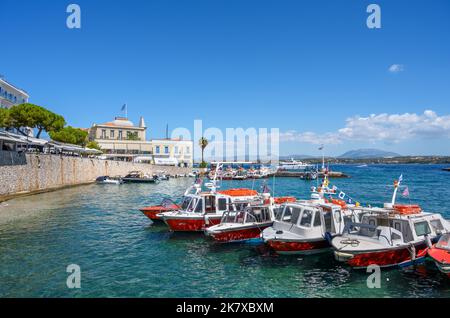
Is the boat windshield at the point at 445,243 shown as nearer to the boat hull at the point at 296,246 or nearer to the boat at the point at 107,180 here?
the boat hull at the point at 296,246

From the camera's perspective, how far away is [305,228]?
16453 mm

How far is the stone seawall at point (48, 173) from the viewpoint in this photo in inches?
1404

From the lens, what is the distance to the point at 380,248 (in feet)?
45.5

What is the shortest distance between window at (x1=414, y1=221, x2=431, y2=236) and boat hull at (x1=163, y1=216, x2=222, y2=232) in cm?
1124

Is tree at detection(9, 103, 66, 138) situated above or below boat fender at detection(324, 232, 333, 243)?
above

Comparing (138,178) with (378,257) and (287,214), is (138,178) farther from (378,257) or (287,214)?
(378,257)

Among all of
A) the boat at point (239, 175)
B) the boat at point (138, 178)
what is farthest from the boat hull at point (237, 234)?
the boat at point (239, 175)

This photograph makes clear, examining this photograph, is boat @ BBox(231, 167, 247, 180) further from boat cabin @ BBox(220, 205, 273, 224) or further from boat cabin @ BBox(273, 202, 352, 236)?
boat cabin @ BBox(273, 202, 352, 236)

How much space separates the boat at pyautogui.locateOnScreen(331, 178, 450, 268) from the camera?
14008 millimetres

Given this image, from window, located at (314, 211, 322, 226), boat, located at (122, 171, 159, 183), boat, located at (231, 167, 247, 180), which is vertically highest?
window, located at (314, 211, 322, 226)

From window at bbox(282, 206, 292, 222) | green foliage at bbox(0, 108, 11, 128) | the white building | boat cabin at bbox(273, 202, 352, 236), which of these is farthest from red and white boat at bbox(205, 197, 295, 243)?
the white building

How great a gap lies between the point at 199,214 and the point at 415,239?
41.4 feet

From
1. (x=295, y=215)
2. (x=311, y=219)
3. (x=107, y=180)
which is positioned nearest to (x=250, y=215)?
(x=295, y=215)
